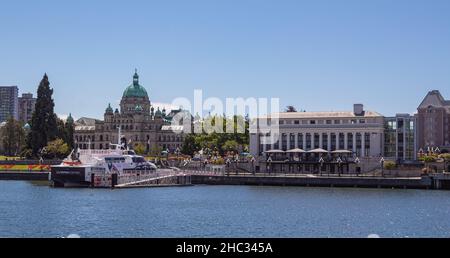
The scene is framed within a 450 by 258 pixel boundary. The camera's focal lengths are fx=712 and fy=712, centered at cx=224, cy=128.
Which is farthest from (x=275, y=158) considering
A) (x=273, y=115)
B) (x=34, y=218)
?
(x=34, y=218)

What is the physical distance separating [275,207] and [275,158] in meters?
78.7

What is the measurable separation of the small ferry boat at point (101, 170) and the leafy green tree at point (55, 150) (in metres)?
52.8

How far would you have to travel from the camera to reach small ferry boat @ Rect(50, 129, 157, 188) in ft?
353

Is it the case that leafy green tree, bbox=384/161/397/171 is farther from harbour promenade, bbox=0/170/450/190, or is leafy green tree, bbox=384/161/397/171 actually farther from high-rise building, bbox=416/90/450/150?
high-rise building, bbox=416/90/450/150

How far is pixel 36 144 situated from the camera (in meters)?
170

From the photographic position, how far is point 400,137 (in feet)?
512

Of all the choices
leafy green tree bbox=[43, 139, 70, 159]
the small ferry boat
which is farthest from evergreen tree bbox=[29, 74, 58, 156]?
the small ferry boat

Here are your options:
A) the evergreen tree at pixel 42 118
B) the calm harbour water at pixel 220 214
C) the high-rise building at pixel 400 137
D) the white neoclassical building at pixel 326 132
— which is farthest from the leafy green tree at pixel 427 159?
the evergreen tree at pixel 42 118

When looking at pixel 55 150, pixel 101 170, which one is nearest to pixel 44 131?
pixel 55 150

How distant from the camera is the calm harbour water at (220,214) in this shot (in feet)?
178

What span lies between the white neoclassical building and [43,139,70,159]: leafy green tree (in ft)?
149
